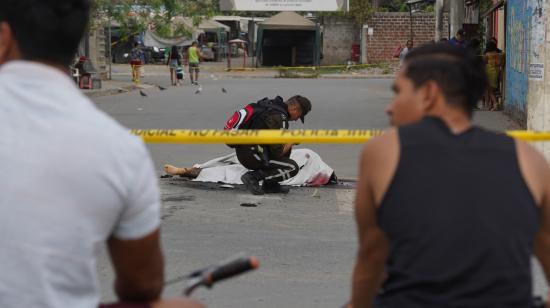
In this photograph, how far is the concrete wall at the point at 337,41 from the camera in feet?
177

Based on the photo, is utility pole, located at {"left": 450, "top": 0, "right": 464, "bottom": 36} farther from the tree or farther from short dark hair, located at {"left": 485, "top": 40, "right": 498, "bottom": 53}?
the tree

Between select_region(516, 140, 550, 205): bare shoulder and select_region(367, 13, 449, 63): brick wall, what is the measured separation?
1921 inches

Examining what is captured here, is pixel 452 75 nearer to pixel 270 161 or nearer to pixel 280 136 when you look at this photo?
pixel 280 136

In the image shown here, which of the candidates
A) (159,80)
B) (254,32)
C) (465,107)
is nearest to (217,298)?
(465,107)

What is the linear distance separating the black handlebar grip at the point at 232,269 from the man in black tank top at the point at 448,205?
36cm

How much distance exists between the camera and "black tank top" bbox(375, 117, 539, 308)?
2.92 metres

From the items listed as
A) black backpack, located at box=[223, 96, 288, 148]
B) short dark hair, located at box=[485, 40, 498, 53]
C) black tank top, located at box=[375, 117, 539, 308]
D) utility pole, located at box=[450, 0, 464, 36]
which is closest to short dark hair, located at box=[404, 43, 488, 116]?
black tank top, located at box=[375, 117, 539, 308]

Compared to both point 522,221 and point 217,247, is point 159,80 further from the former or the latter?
point 522,221

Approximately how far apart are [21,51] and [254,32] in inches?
2342

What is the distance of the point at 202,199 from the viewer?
34.2 feet

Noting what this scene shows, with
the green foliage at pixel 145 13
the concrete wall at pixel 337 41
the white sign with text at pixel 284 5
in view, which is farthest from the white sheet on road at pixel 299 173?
the concrete wall at pixel 337 41

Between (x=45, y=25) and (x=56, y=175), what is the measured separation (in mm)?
400

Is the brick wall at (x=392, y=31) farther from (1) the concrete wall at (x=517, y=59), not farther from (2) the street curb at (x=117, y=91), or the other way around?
(1) the concrete wall at (x=517, y=59)

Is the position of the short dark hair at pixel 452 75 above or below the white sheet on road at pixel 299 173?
above
